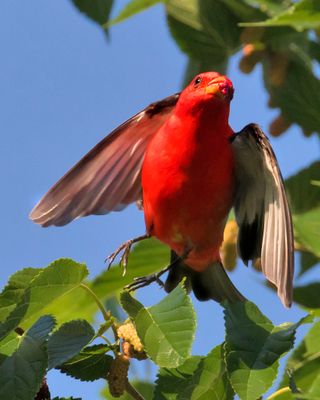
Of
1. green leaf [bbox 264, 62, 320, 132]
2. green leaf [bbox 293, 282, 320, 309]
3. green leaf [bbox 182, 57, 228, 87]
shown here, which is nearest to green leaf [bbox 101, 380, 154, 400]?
green leaf [bbox 293, 282, 320, 309]

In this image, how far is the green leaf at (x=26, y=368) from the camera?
6.86ft

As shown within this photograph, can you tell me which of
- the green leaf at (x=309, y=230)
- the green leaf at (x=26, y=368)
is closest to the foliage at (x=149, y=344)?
the green leaf at (x=26, y=368)

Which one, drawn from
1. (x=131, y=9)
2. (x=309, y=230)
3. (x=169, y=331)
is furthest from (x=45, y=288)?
(x=131, y=9)

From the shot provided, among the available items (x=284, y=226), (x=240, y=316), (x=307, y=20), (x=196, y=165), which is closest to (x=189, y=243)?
(x=196, y=165)

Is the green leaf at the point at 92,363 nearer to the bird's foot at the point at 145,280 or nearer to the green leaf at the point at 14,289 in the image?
the green leaf at the point at 14,289

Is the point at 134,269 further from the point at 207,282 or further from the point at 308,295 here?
the point at 308,295

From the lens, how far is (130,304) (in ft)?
7.54

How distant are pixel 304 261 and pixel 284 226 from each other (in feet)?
3.08

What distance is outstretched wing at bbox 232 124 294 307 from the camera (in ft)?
9.71

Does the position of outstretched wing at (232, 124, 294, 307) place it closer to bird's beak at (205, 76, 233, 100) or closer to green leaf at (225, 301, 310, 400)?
bird's beak at (205, 76, 233, 100)

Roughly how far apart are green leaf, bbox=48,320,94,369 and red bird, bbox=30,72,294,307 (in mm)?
897

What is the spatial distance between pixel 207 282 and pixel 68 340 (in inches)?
58.8

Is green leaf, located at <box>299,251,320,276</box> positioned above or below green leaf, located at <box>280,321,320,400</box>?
below

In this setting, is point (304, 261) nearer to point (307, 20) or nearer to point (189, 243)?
point (189, 243)
